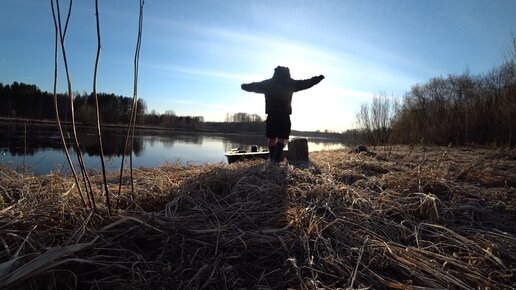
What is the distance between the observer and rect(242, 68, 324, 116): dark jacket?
19.2 ft

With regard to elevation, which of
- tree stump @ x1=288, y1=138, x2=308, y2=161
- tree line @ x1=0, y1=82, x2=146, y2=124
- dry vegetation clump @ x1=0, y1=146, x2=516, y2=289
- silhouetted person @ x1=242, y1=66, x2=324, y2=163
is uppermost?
tree line @ x1=0, y1=82, x2=146, y2=124

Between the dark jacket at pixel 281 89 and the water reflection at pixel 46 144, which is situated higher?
the dark jacket at pixel 281 89

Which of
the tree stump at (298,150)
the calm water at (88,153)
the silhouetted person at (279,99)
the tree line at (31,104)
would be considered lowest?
the calm water at (88,153)

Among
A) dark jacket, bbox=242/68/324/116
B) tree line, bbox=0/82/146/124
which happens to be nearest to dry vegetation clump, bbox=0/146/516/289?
dark jacket, bbox=242/68/324/116

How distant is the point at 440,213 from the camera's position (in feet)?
7.79

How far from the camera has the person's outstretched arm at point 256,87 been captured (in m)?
5.98

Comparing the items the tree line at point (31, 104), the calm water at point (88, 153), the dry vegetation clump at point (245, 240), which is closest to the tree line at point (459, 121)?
the calm water at point (88, 153)

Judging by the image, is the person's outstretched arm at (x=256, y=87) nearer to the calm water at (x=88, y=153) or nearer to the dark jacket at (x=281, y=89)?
the dark jacket at (x=281, y=89)

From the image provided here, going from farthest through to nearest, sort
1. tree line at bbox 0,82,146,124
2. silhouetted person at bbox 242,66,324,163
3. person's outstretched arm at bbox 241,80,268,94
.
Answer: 1. tree line at bbox 0,82,146,124
2. person's outstretched arm at bbox 241,80,268,94
3. silhouetted person at bbox 242,66,324,163

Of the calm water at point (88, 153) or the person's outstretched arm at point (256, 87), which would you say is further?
the person's outstretched arm at point (256, 87)

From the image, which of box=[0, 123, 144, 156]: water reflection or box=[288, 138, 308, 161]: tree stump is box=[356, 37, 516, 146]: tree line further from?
box=[0, 123, 144, 156]: water reflection

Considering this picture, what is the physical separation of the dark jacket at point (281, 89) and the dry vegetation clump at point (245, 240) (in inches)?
135

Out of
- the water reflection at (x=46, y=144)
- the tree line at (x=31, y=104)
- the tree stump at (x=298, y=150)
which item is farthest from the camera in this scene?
the tree line at (x=31, y=104)

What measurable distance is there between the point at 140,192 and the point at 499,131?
36.7 ft
